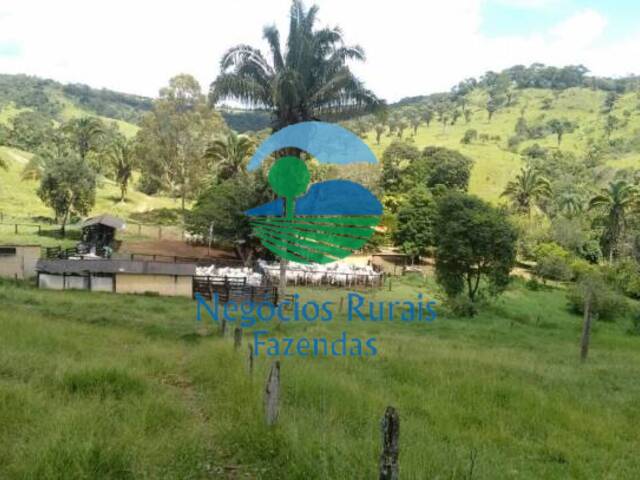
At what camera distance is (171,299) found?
68.7 ft

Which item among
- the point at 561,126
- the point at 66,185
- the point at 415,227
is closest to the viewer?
the point at 66,185

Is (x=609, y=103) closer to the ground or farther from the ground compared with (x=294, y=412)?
farther from the ground

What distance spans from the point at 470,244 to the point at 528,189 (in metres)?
32.1

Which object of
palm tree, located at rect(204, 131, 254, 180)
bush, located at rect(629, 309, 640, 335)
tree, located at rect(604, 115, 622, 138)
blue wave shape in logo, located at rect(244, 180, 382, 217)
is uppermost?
tree, located at rect(604, 115, 622, 138)

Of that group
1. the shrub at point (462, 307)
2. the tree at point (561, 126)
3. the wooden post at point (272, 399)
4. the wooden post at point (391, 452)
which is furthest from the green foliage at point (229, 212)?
the tree at point (561, 126)

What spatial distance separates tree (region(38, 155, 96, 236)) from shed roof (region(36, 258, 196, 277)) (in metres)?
14.8

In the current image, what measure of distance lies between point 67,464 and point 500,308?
22.6m

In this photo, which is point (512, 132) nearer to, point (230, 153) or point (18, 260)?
point (230, 153)

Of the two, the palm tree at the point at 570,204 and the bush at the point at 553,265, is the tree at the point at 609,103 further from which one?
the bush at the point at 553,265

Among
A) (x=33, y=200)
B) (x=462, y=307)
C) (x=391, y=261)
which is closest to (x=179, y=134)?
(x=33, y=200)

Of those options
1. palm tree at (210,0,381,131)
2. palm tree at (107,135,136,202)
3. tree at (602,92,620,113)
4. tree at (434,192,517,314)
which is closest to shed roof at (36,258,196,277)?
palm tree at (210,0,381,131)

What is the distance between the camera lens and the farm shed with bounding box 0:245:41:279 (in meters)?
22.5

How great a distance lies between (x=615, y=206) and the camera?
137ft

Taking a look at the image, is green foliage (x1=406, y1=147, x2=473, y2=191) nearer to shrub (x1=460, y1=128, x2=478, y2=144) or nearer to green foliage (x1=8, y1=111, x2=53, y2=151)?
shrub (x1=460, y1=128, x2=478, y2=144)
